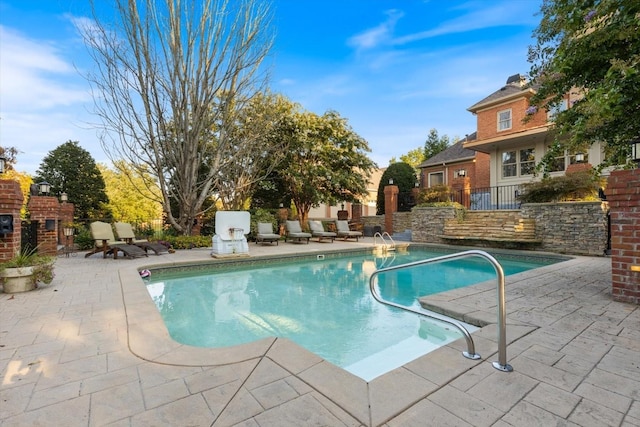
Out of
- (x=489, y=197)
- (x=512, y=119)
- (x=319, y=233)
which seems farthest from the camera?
(x=489, y=197)

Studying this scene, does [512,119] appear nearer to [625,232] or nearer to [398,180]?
[398,180]

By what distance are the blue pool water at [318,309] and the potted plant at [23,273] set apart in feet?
5.10

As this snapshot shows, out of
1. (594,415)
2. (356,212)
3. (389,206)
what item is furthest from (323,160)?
(594,415)

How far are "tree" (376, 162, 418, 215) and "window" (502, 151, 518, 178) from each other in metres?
5.18

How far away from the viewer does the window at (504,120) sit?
14797 mm

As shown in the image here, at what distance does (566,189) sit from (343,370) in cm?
1083

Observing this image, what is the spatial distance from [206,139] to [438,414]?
1250 centimetres

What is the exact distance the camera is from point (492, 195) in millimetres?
15539

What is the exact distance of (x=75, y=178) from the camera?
13.9 meters

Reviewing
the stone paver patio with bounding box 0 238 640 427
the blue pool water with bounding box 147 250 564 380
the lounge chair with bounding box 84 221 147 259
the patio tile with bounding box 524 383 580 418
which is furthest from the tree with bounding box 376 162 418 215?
the patio tile with bounding box 524 383 580 418

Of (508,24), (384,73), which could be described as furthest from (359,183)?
(508,24)

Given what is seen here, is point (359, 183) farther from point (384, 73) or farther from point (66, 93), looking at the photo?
point (66, 93)

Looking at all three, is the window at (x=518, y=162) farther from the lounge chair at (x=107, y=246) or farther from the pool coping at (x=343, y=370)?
the lounge chair at (x=107, y=246)

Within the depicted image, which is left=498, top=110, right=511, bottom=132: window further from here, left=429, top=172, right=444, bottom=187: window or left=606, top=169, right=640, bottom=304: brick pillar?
left=606, top=169, right=640, bottom=304: brick pillar
